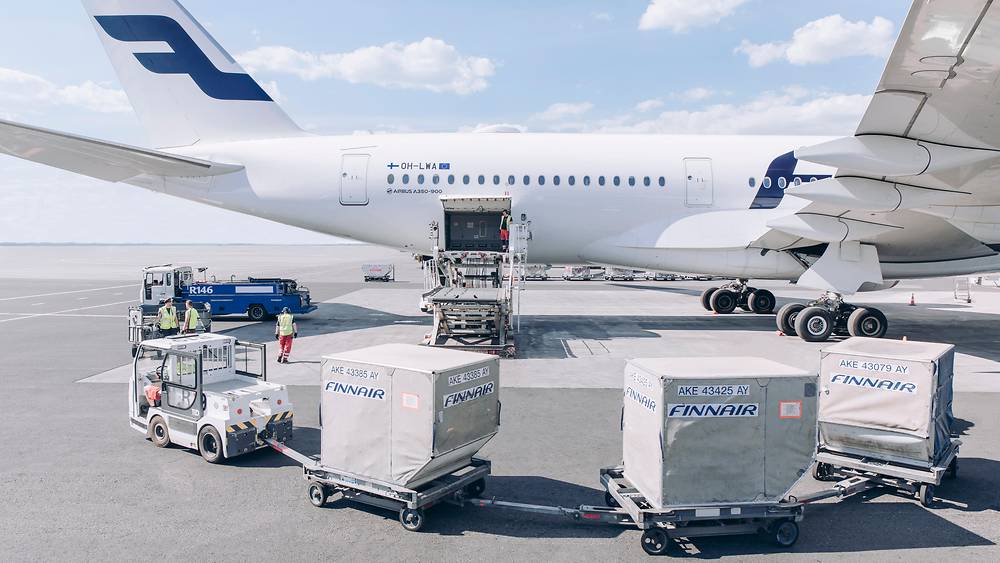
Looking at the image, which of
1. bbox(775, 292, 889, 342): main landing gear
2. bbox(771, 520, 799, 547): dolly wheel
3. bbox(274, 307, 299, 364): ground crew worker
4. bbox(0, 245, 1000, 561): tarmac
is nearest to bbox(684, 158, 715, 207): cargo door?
bbox(775, 292, 889, 342): main landing gear

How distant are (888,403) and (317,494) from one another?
277 inches

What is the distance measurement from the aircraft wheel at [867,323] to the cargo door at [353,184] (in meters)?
15.4

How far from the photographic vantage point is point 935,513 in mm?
6945

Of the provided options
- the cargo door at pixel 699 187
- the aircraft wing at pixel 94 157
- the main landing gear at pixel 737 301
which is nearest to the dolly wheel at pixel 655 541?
the cargo door at pixel 699 187

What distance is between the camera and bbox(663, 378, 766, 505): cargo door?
235 inches

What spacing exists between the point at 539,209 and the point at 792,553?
14813 mm

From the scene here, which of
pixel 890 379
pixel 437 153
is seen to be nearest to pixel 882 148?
pixel 890 379

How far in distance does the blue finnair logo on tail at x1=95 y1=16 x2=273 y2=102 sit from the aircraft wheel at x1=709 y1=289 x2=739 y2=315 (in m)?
19.2

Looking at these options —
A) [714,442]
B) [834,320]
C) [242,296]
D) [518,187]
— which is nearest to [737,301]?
[834,320]

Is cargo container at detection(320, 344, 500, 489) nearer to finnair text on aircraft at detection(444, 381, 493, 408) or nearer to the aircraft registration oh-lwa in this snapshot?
finnair text on aircraft at detection(444, 381, 493, 408)

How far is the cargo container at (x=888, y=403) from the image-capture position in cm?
725

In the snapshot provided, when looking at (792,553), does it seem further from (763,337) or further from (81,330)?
(81,330)

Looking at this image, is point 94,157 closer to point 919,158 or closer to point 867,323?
point 919,158

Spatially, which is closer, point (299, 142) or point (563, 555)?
point (563, 555)
